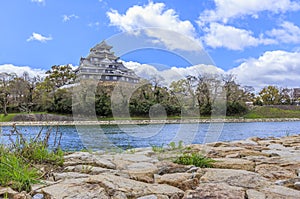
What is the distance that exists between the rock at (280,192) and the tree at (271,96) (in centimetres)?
2823

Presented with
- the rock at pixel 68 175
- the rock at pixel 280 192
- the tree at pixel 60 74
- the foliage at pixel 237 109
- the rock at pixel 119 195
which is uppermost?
the tree at pixel 60 74

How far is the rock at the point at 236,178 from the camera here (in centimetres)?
145

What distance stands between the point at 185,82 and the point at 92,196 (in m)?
1.91

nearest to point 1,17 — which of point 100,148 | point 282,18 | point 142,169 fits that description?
point 100,148

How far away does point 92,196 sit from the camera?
1230 millimetres

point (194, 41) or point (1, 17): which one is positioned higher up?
point (1, 17)

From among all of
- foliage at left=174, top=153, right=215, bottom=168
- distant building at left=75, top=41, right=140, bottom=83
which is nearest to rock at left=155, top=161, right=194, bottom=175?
foliage at left=174, top=153, right=215, bottom=168

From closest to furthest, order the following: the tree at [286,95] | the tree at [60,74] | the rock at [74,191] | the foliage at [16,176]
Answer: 1. the rock at [74,191]
2. the foliage at [16,176]
3. the tree at [60,74]
4. the tree at [286,95]

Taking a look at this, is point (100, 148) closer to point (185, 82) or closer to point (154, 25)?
point (185, 82)

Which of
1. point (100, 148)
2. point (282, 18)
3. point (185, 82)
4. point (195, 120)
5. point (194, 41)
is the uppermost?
point (282, 18)

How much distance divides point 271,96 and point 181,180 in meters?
29.0

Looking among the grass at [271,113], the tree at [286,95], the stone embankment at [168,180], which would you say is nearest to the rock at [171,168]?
the stone embankment at [168,180]

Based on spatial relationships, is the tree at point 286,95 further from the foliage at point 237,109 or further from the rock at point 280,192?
Result: the rock at point 280,192

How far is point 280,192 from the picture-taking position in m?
1.32
